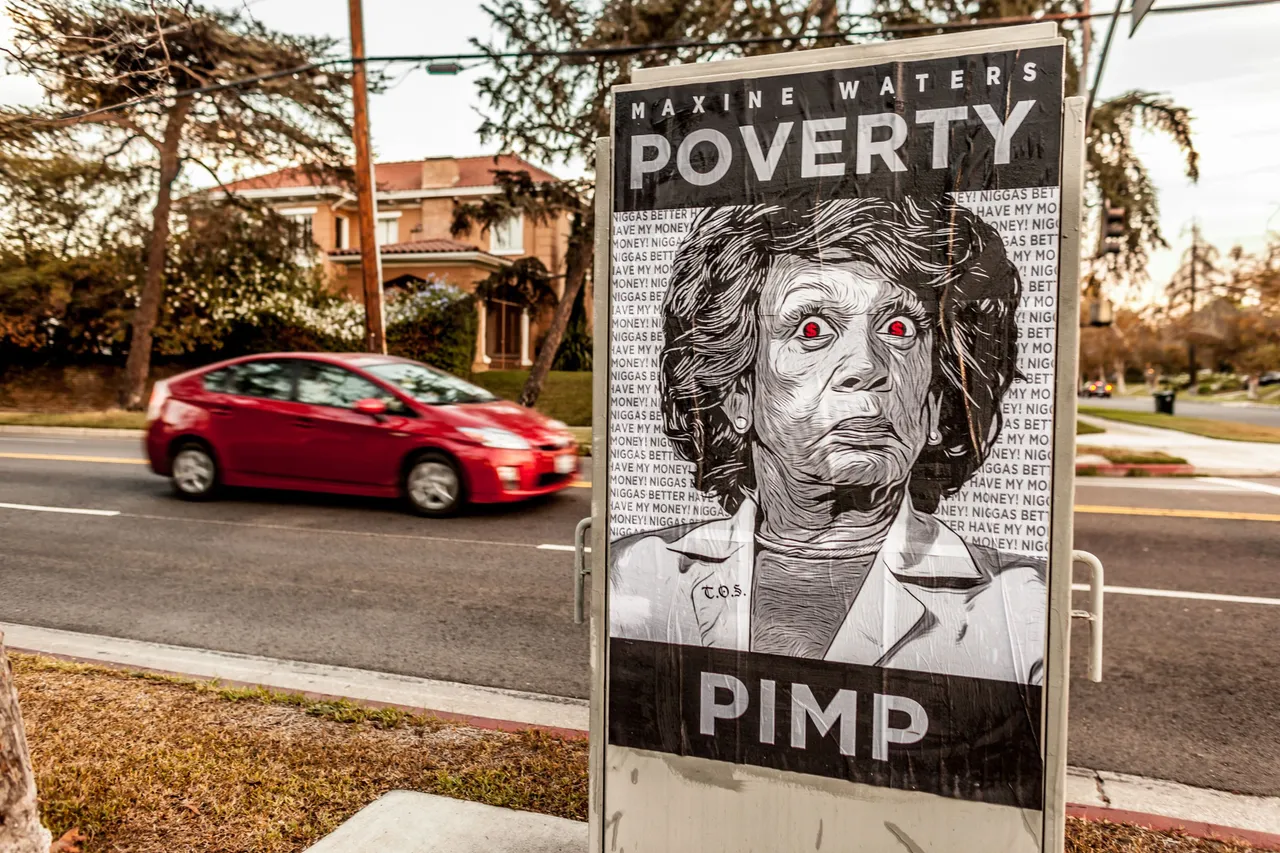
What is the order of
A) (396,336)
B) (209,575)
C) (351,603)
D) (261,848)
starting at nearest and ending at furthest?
(261,848)
(351,603)
(209,575)
(396,336)

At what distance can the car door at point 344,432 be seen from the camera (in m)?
9.33

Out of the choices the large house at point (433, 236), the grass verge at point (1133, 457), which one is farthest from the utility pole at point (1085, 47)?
the large house at point (433, 236)

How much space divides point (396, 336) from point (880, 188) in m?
26.3

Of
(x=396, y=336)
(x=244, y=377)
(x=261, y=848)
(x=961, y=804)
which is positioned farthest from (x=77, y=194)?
(x=961, y=804)

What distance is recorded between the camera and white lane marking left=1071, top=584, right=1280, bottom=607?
629 centimetres

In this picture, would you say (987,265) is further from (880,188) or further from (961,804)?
(961,804)

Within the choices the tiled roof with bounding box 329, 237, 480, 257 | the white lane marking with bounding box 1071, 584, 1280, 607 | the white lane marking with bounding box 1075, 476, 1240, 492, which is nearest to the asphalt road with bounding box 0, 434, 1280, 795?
the white lane marking with bounding box 1071, 584, 1280, 607

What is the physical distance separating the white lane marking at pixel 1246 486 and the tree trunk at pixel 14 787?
12.9m

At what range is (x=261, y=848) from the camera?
2.94 meters

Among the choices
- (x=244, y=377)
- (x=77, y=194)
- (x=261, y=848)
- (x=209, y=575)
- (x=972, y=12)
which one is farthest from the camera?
(x=77, y=194)

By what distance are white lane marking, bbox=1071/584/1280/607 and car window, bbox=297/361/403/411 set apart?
6.51 metres

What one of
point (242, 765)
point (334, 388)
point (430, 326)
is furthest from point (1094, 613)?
point (430, 326)

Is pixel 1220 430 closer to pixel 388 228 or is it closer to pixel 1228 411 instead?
pixel 1228 411

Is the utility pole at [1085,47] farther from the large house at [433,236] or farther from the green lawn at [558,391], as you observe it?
the large house at [433,236]
